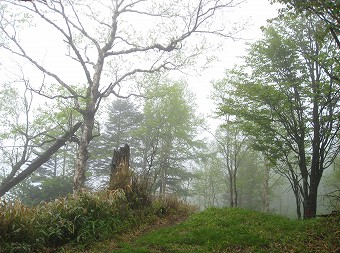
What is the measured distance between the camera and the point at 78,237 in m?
4.79

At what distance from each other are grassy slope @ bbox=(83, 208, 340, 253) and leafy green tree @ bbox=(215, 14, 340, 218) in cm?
327

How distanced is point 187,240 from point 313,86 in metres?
7.01

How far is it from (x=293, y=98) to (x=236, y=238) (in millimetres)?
6534

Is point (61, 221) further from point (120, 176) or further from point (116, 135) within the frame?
point (116, 135)

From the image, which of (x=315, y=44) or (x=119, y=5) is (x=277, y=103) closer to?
(x=315, y=44)

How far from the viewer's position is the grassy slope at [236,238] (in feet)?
14.4

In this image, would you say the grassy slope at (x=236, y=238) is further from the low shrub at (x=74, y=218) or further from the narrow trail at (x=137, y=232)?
the low shrub at (x=74, y=218)

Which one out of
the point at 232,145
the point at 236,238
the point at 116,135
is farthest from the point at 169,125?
the point at 236,238

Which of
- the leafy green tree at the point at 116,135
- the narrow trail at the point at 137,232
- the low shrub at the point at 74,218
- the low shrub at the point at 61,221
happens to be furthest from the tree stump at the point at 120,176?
the leafy green tree at the point at 116,135

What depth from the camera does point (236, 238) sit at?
4883 mm

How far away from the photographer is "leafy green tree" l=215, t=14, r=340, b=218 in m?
8.13

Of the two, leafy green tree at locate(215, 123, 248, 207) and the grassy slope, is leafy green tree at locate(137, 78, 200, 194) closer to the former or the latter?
leafy green tree at locate(215, 123, 248, 207)

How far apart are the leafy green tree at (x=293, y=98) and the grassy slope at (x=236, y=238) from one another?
3.27 m

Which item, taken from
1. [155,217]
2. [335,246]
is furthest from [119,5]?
[335,246]
